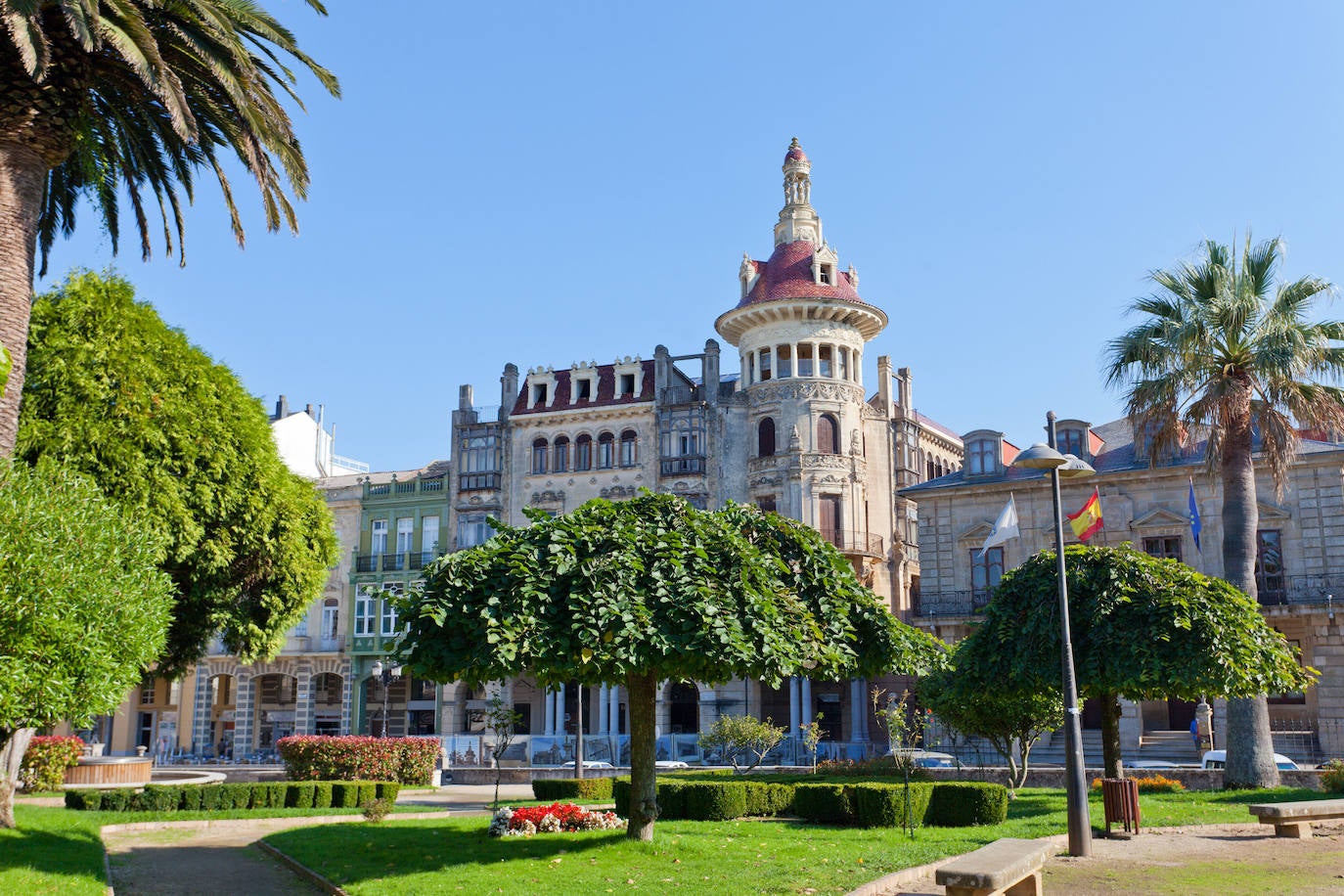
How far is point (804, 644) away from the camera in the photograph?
1595 centimetres

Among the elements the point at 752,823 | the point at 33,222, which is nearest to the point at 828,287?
the point at 752,823

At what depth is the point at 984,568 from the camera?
44.8 meters

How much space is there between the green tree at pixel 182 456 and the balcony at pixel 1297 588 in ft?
99.7

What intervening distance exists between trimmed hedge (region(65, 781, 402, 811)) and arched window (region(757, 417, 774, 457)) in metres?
27.1

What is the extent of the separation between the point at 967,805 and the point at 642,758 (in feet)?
20.3

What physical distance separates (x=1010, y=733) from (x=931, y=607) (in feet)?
61.2

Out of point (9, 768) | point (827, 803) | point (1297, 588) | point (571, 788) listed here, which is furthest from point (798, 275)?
point (9, 768)

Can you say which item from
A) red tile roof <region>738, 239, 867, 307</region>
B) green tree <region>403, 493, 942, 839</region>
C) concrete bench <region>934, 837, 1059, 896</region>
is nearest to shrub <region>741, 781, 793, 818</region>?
green tree <region>403, 493, 942, 839</region>

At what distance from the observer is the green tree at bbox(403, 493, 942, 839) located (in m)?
15.0

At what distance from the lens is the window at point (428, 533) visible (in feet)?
182

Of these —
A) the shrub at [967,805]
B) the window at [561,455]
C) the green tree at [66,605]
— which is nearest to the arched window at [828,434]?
the window at [561,455]

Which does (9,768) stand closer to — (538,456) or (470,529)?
(470,529)

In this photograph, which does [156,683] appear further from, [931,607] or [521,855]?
[521,855]

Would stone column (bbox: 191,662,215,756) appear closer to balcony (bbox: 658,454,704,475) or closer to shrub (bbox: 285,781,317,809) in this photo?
balcony (bbox: 658,454,704,475)
